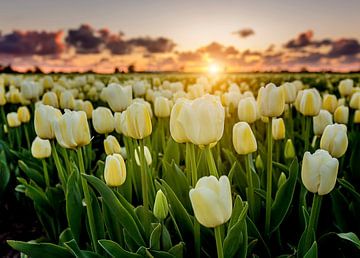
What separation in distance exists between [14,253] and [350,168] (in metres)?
2.65

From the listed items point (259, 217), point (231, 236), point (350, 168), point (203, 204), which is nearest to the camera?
point (203, 204)

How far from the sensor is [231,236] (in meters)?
1.63

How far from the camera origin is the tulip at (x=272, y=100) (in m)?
2.02

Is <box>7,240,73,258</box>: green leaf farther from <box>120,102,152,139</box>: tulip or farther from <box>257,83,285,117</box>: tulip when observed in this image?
<box>257,83,285,117</box>: tulip

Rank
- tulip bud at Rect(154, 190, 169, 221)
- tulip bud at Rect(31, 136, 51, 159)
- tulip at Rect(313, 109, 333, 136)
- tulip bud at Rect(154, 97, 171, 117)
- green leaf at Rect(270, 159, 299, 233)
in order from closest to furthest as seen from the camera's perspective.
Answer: tulip bud at Rect(154, 190, 169, 221), green leaf at Rect(270, 159, 299, 233), tulip at Rect(313, 109, 333, 136), tulip bud at Rect(31, 136, 51, 159), tulip bud at Rect(154, 97, 171, 117)

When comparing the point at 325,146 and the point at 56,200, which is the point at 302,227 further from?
the point at 56,200

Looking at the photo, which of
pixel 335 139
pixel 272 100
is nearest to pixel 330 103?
pixel 335 139

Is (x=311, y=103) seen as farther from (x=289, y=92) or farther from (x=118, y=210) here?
(x=118, y=210)

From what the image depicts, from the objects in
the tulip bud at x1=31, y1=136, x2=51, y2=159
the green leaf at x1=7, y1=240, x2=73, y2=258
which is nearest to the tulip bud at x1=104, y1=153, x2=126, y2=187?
the green leaf at x1=7, y1=240, x2=73, y2=258

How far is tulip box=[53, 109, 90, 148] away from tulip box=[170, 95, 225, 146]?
55cm

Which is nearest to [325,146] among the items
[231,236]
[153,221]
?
[231,236]

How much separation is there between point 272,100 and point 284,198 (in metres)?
0.51

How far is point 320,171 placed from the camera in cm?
165

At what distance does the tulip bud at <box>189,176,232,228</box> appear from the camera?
1.30m
